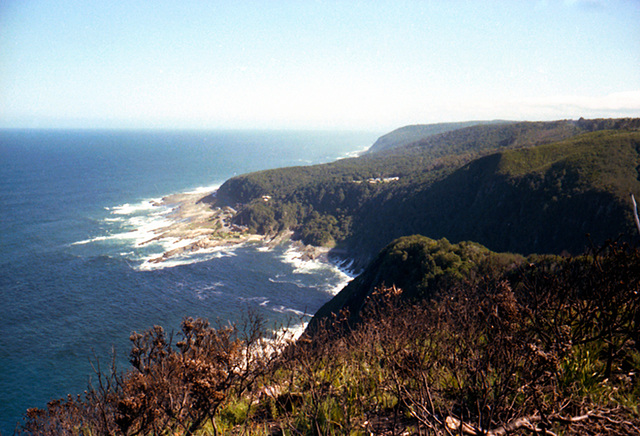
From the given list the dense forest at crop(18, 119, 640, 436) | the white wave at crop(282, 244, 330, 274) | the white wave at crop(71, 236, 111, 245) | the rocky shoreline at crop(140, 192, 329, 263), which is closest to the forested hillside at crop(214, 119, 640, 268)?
the dense forest at crop(18, 119, 640, 436)

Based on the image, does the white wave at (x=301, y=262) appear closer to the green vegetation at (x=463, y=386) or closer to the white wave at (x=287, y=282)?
the white wave at (x=287, y=282)

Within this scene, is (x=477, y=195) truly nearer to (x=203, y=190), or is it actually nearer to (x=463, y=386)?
(x=463, y=386)

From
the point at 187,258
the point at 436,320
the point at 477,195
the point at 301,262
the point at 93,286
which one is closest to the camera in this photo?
the point at 436,320

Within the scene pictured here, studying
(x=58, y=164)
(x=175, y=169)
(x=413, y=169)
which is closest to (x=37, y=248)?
(x=413, y=169)

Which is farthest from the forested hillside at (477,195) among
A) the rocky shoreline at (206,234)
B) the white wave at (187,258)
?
the white wave at (187,258)

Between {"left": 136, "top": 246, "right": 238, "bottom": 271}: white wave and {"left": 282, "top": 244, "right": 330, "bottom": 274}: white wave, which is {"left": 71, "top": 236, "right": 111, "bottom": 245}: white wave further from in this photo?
{"left": 282, "top": 244, "right": 330, "bottom": 274}: white wave

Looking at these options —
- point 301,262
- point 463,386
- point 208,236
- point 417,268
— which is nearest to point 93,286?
point 208,236
